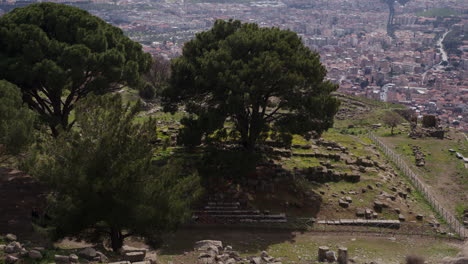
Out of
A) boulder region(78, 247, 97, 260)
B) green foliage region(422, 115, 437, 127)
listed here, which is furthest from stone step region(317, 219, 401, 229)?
green foliage region(422, 115, 437, 127)

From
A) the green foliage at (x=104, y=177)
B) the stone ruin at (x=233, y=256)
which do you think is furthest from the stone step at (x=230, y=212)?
the green foliage at (x=104, y=177)

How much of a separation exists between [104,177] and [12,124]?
504cm

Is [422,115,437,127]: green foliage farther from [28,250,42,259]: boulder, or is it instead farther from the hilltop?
[28,250,42,259]: boulder

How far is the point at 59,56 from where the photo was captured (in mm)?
24031

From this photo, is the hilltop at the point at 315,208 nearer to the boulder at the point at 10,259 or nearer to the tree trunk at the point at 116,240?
the tree trunk at the point at 116,240

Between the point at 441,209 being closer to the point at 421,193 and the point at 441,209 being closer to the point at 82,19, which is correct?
the point at 421,193

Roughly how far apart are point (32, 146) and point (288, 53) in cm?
1412

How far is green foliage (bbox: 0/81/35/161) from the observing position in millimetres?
18016

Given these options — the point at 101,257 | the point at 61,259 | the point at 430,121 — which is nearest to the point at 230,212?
the point at 101,257

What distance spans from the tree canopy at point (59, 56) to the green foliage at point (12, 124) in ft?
11.9

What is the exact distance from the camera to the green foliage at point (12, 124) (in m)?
18.0

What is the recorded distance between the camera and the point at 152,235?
17.1m

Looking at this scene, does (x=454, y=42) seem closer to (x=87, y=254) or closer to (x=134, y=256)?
(x=134, y=256)

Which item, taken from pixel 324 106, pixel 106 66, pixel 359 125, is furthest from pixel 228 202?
pixel 359 125
